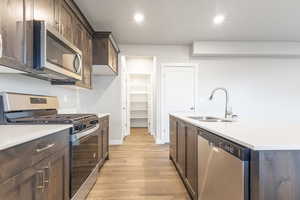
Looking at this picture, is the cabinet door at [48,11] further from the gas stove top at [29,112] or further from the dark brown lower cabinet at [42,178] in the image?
the dark brown lower cabinet at [42,178]

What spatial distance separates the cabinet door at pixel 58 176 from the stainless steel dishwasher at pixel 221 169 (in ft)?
3.68

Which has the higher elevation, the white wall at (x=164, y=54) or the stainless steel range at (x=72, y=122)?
the white wall at (x=164, y=54)

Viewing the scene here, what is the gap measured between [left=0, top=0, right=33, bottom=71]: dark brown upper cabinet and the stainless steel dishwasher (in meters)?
1.54

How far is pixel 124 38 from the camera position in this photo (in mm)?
4750

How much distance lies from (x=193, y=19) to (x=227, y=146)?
9.58 ft

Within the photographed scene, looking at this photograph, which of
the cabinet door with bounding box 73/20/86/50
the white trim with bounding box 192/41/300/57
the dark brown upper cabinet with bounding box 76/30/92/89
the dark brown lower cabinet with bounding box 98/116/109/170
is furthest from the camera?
the white trim with bounding box 192/41/300/57

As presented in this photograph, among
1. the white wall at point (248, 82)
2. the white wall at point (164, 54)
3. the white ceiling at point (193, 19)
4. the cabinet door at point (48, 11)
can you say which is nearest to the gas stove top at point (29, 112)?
the cabinet door at point (48, 11)

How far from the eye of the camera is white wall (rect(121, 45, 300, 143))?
5281 millimetres

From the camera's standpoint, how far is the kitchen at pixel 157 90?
1179 millimetres

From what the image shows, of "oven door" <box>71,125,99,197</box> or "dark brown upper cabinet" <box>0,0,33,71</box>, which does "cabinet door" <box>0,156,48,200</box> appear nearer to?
"oven door" <box>71,125,99,197</box>

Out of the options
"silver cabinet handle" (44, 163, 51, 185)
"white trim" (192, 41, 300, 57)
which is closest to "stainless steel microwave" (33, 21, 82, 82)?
"silver cabinet handle" (44, 163, 51, 185)

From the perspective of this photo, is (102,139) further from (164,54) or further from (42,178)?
(164,54)

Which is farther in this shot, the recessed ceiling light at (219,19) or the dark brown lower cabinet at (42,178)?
the recessed ceiling light at (219,19)

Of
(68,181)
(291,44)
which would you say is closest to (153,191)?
(68,181)
